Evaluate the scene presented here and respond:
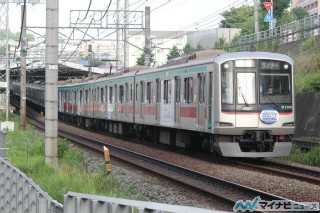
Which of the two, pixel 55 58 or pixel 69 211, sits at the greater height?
pixel 55 58

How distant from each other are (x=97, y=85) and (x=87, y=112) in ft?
10.3

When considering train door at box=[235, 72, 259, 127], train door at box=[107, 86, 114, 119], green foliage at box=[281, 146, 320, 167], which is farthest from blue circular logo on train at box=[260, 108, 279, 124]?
train door at box=[107, 86, 114, 119]

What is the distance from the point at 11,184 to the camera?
9.03m

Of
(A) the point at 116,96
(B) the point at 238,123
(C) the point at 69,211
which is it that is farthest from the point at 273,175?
(A) the point at 116,96

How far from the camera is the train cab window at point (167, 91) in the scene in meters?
22.5

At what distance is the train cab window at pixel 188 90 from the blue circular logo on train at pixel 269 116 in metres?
2.68

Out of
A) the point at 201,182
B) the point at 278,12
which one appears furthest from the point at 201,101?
the point at 278,12

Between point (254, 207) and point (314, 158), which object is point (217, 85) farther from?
point (254, 207)

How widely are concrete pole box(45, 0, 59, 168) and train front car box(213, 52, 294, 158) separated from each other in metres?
5.07

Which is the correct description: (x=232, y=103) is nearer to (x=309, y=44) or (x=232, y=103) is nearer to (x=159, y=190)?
(x=159, y=190)

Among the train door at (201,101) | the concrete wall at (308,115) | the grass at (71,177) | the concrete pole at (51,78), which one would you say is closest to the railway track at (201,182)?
the grass at (71,177)

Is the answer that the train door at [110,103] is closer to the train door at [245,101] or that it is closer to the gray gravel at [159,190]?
the gray gravel at [159,190]

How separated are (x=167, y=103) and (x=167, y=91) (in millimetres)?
393

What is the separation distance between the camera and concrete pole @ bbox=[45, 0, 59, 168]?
13539 millimetres
